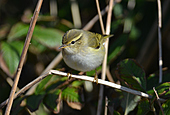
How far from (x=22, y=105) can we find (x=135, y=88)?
1.07 meters

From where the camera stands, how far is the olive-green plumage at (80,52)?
2348 mm

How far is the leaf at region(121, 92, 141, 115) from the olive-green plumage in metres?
0.51

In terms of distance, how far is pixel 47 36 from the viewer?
2424 mm

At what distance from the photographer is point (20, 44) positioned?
2.38 meters

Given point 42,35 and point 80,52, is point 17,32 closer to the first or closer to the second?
point 42,35

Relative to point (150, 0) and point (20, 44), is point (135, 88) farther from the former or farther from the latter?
point (150, 0)

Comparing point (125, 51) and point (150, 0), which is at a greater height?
point (150, 0)

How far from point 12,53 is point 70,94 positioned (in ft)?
2.42

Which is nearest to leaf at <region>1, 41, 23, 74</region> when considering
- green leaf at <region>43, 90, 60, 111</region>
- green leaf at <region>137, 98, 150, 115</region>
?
green leaf at <region>43, 90, 60, 111</region>

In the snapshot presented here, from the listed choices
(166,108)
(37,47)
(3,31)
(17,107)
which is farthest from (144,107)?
(3,31)

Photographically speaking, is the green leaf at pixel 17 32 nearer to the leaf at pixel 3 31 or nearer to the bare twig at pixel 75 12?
the leaf at pixel 3 31

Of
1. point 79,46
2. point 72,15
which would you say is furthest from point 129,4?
point 79,46

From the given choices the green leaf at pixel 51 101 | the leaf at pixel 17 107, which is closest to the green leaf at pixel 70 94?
the green leaf at pixel 51 101

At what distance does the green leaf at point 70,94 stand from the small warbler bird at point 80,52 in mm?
291
